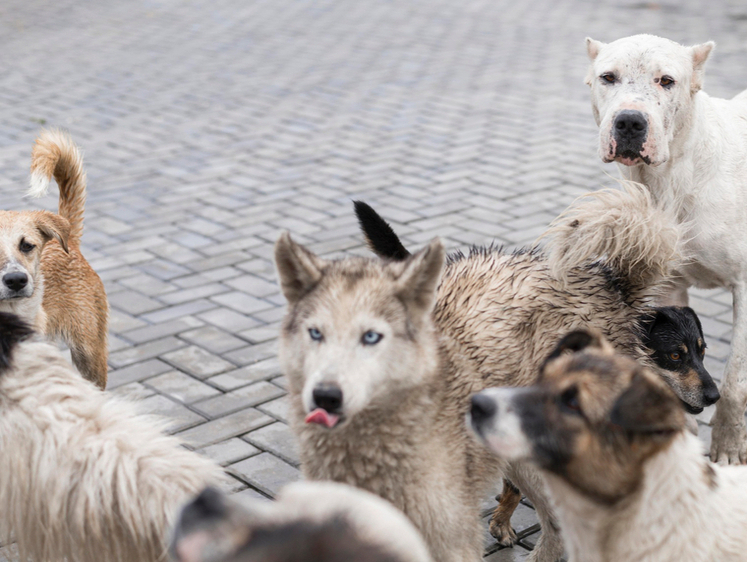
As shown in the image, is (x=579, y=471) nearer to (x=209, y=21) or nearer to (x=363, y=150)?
(x=363, y=150)

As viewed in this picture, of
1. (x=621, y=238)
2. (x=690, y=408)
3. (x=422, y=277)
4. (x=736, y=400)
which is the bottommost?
(x=736, y=400)

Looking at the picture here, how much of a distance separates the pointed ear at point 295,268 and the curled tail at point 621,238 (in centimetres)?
116

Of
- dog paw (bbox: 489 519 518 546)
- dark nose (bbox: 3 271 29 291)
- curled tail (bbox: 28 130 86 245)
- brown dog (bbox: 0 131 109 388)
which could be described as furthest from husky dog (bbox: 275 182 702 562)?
curled tail (bbox: 28 130 86 245)

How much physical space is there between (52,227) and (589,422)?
335cm

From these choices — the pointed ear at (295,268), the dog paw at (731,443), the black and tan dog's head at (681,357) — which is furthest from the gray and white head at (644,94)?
the pointed ear at (295,268)

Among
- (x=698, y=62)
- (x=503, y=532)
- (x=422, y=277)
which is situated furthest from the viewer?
(x=698, y=62)

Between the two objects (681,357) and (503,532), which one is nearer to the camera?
(503,532)

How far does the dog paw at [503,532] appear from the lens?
4.04 meters

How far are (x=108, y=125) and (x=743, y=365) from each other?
8.40 metres

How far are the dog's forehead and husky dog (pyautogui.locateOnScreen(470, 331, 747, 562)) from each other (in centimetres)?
226

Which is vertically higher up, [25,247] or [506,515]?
[25,247]

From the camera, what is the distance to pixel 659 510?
2736 mm

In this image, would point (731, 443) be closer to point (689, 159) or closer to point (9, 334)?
point (689, 159)

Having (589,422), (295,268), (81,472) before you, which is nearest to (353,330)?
(295,268)
